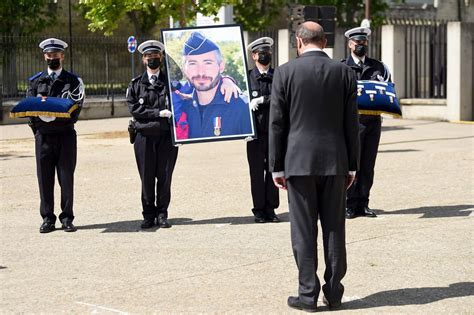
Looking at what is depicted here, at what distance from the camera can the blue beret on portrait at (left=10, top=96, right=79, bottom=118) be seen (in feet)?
34.0

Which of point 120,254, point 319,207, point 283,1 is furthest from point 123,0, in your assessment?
point 283,1

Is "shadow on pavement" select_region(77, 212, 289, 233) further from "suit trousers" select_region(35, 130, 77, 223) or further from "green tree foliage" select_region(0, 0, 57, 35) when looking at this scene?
"green tree foliage" select_region(0, 0, 57, 35)

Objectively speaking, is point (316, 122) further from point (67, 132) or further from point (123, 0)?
point (123, 0)

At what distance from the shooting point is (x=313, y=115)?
23.4 feet

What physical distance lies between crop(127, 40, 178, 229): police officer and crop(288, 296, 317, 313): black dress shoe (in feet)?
12.0

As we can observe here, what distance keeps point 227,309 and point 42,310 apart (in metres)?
1.27

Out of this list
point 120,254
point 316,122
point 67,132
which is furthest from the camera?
point 67,132

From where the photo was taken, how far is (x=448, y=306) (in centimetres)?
720

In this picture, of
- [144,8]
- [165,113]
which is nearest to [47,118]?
[165,113]

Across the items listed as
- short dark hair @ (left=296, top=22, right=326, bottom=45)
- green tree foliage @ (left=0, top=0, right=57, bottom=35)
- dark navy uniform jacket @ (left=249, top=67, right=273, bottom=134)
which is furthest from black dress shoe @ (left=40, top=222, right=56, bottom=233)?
green tree foliage @ (left=0, top=0, right=57, bottom=35)

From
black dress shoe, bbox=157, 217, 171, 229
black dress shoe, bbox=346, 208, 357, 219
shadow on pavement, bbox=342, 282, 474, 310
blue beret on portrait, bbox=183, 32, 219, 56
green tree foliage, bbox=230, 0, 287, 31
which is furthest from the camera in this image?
green tree foliage, bbox=230, 0, 287, 31

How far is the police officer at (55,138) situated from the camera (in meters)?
10.6

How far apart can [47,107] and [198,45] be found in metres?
1.72

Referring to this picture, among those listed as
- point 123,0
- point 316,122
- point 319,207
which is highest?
point 123,0
